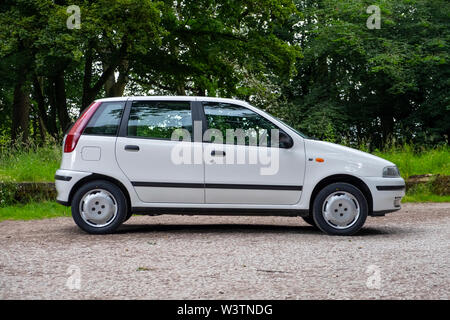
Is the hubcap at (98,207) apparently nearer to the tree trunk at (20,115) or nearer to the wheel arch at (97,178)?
the wheel arch at (97,178)

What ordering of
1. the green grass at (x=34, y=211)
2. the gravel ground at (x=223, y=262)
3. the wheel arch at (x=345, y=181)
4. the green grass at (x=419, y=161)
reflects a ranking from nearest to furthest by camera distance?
the gravel ground at (x=223, y=262) < the wheel arch at (x=345, y=181) < the green grass at (x=34, y=211) < the green grass at (x=419, y=161)

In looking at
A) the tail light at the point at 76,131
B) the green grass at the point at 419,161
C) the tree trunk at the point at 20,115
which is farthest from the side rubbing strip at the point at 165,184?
the tree trunk at the point at 20,115

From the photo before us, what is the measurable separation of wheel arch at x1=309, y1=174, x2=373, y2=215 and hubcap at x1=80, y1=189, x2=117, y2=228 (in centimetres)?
253

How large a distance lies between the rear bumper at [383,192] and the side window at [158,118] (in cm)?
242

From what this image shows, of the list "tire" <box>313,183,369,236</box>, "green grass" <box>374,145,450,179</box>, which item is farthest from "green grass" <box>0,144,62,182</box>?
"green grass" <box>374,145,450,179</box>

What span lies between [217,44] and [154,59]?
2.63m

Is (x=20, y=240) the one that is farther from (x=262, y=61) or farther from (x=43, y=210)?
(x=262, y=61)

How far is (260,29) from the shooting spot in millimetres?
24516

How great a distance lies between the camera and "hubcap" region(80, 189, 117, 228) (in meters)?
6.99

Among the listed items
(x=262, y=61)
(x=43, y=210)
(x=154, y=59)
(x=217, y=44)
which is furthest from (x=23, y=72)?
(x=43, y=210)

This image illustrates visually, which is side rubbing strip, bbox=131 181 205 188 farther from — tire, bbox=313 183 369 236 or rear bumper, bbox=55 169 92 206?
tire, bbox=313 183 369 236

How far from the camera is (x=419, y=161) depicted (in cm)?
1352

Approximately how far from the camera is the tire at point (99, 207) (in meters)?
6.99

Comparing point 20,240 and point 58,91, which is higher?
point 58,91
